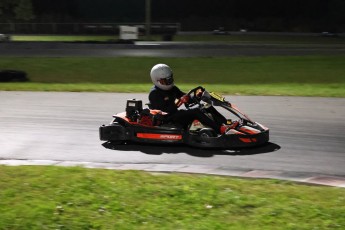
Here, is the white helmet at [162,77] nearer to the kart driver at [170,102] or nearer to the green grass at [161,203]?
the kart driver at [170,102]

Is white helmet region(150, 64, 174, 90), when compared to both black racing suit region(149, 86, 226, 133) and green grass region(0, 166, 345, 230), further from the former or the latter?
green grass region(0, 166, 345, 230)

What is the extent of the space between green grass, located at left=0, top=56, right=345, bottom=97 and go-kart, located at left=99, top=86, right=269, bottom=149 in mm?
6852

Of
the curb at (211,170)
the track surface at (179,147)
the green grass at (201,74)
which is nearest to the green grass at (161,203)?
the curb at (211,170)

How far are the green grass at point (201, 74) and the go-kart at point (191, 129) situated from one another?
6852mm

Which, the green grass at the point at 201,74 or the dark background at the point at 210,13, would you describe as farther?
the dark background at the point at 210,13

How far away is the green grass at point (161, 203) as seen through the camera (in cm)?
549

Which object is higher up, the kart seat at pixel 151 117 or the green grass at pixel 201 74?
the green grass at pixel 201 74

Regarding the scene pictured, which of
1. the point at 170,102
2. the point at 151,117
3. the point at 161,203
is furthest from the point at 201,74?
the point at 161,203

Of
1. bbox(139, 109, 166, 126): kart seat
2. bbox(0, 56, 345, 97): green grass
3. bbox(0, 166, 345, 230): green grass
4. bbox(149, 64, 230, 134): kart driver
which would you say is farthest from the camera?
bbox(0, 56, 345, 97): green grass

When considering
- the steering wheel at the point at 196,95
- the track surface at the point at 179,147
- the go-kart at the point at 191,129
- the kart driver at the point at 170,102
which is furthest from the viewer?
the steering wheel at the point at 196,95

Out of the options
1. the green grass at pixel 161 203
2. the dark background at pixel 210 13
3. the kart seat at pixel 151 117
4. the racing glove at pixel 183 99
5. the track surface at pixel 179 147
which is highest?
the dark background at pixel 210 13

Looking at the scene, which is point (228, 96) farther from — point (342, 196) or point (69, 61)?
point (69, 61)

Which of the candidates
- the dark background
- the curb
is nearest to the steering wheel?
the curb

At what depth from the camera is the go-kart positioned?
8.94 metres
